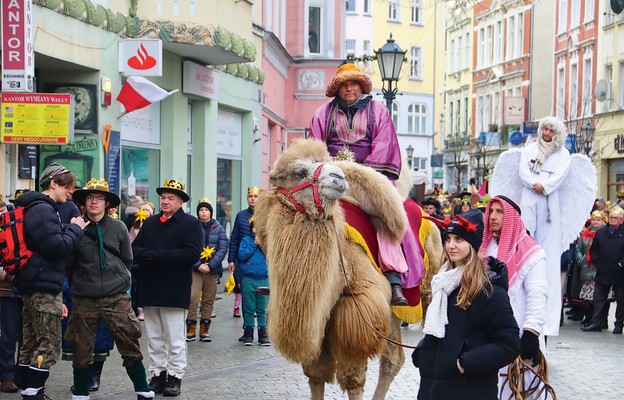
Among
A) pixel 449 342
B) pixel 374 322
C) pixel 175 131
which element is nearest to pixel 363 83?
pixel 374 322

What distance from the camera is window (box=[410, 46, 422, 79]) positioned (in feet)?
276

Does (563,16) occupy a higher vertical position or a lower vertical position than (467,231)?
higher

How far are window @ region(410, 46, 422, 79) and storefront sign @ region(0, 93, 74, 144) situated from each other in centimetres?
7221

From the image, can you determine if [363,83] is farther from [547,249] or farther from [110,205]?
[547,249]

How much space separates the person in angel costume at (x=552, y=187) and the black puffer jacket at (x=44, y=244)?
16.5ft

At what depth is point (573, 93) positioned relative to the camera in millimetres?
50125

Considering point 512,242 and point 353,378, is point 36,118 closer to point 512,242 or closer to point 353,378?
point 353,378

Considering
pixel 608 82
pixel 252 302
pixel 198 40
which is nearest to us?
pixel 252 302

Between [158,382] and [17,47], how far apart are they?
4614mm

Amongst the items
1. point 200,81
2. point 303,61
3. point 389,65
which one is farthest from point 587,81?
point 200,81

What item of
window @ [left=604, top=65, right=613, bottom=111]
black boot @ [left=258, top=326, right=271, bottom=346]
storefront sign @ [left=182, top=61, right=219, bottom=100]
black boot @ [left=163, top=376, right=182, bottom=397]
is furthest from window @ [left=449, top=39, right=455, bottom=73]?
black boot @ [left=163, top=376, right=182, bottom=397]

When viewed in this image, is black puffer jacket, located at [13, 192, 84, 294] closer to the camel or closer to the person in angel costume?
the camel

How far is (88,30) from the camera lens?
54.9 feet

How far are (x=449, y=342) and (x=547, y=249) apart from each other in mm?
6087
